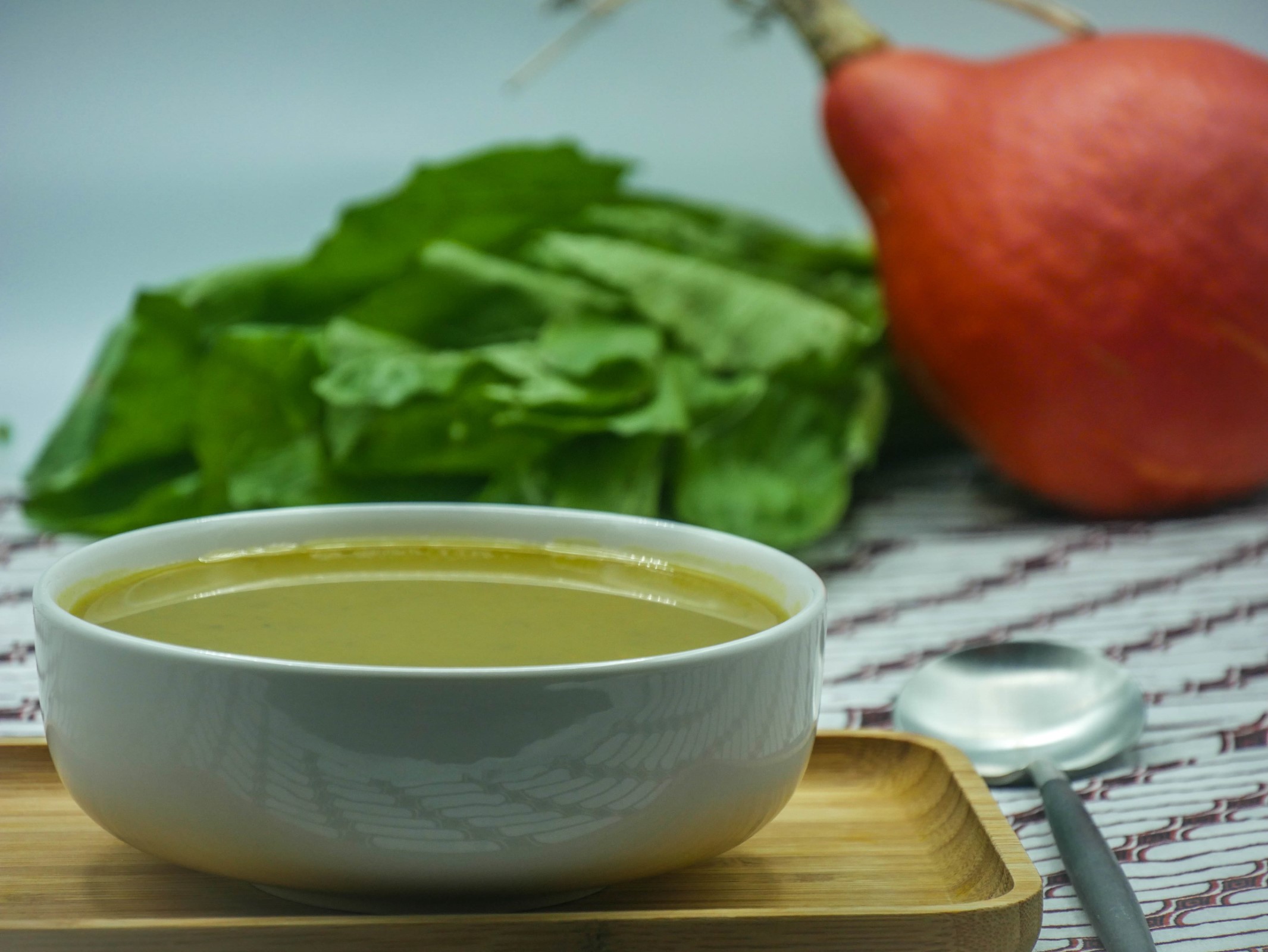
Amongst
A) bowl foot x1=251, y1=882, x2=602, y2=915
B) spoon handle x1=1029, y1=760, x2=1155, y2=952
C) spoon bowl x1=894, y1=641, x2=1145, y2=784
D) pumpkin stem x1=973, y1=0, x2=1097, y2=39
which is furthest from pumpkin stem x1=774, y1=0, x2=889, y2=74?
bowl foot x1=251, y1=882, x2=602, y2=915

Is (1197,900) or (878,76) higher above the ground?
(878,76)

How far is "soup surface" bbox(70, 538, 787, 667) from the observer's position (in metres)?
0.50

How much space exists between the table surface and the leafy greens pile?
90 millimetres

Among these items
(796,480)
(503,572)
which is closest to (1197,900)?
(503,572)

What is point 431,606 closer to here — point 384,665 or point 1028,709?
point 384,665

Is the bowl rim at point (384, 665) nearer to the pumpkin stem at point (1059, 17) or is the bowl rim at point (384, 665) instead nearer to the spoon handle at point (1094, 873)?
the spoon handle at point (1094, 873)

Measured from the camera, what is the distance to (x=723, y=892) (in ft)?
1.66

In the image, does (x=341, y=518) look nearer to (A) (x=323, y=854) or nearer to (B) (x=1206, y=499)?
(A) (x=323, y=854)

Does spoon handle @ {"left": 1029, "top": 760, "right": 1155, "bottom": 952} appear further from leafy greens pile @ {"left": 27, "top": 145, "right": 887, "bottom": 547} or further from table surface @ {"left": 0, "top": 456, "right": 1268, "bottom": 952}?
leafy greens pile @ {"left": 27, "top": 145, "right": 887, "bottom": 547}

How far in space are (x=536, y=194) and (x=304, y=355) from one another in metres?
0.34

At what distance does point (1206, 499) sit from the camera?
1.26m

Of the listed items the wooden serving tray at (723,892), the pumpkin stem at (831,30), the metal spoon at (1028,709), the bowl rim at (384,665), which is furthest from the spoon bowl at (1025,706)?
the pumpkin stem at (831,30)

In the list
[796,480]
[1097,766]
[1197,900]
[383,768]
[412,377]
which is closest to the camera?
[383,768]

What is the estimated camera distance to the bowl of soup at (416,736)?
0.42 metres
